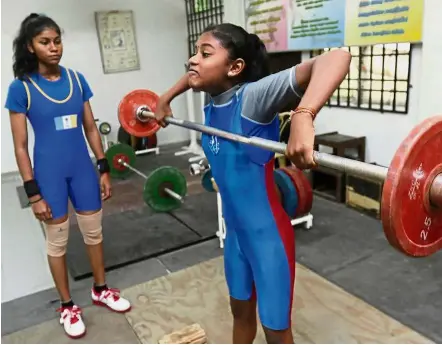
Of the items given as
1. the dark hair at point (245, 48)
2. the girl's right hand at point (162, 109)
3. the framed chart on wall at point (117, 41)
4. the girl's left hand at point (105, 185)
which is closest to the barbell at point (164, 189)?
the girl's left hand at point (105, 185)

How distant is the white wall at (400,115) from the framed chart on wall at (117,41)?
1339 millimetres

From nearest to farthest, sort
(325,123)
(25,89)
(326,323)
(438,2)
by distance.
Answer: (25,89), (326,323), (438,2), (325,123)

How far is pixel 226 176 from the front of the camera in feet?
3.99

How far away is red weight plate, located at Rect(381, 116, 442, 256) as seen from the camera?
0.74m

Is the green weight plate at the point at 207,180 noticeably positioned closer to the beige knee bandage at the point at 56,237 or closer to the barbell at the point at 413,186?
the beige knee bandage at the point at 56,237

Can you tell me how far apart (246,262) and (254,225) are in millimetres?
160

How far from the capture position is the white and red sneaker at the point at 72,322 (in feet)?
6.21

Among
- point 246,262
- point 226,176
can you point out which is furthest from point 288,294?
point 226,176

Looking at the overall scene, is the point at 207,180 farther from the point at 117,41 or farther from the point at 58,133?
the point at 117,41

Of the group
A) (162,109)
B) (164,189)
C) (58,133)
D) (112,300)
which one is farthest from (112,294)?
(164,189)

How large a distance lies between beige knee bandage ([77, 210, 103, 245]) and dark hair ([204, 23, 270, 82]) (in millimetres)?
1088

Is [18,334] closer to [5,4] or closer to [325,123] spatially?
[325,123]

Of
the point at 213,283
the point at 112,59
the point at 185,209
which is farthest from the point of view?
the point at 112,59

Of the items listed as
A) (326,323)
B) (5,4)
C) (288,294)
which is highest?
(5,4)
